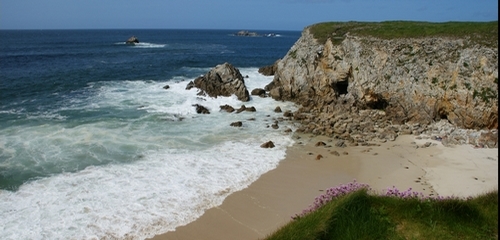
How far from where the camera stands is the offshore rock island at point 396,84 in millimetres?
27125

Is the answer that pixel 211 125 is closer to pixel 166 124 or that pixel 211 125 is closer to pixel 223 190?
pixel 166 124

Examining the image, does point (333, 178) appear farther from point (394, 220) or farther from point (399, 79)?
point (399, 79)

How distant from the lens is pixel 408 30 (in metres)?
34.9

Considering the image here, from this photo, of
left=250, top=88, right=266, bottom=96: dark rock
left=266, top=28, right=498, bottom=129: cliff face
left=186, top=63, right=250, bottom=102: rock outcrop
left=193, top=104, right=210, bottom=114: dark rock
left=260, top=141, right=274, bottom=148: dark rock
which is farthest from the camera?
left=250, top=88, right=266, bottom=96: dark rock

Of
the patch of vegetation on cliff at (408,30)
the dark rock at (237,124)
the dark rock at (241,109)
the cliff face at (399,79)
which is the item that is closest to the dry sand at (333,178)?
the cliff face at (399,79)

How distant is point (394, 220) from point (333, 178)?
938 centimetres

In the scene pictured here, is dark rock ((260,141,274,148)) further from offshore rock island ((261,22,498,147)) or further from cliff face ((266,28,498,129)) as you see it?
cliff face ((266,28,498,129))

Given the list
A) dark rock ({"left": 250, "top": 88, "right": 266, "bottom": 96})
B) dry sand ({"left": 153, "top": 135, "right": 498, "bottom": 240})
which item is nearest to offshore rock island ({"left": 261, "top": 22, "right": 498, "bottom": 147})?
dark rock ({"left": 250, "top": 88, "right": 266, "bottom": 96})

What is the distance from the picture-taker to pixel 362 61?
34531 mm

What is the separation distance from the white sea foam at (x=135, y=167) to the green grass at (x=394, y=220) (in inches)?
277

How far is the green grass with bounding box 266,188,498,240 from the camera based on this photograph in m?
10.2

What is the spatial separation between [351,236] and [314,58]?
29.6 m

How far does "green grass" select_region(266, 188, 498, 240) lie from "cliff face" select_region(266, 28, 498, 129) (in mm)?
18954

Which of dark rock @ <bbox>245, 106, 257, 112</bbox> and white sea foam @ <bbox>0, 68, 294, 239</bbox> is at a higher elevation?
dark rock @ <bbox>245, 106, 257, 112</bbox>
